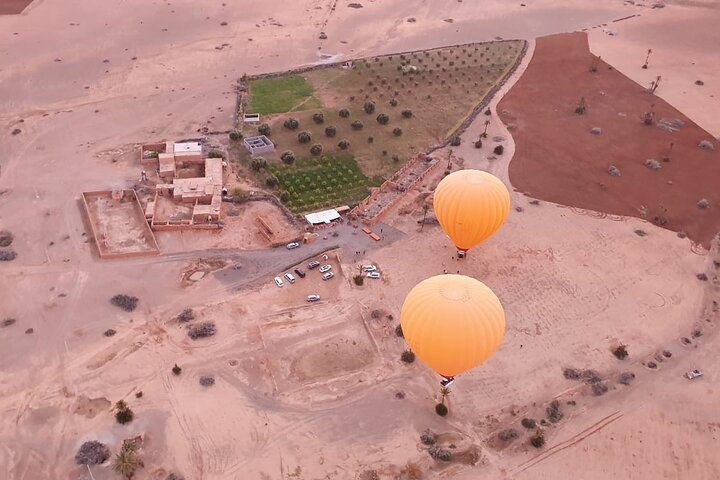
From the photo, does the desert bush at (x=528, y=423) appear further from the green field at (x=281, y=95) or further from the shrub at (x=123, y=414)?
the green field at (x=281, y=95)

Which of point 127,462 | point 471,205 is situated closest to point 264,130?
point 471,205

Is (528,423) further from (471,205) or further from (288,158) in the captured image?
(288,158)

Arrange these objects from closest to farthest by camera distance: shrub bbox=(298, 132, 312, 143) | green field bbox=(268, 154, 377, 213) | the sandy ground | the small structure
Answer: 1. the sandy ground
2. green field bbox=(268, 154, 377, 213)
3. the small structure
4. shrub bbox=(298, 132, 312, 143)

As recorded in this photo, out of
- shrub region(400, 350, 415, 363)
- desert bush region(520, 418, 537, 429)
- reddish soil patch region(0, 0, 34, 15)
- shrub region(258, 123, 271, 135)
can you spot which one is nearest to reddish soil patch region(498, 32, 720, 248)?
shrub region(400, 350, 415, 363)

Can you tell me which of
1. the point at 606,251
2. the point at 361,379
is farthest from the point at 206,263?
the point at 606,251

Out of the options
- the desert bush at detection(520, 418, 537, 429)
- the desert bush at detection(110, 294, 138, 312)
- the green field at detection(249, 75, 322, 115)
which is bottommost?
the desert bush at detection(110, 294, 138, 312)

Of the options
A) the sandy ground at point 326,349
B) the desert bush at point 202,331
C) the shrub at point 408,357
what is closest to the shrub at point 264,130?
the sandy ground at point 326,349

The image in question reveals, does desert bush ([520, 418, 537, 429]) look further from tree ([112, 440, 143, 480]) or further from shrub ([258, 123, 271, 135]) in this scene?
shrub ([258, 123, 271, 135])
